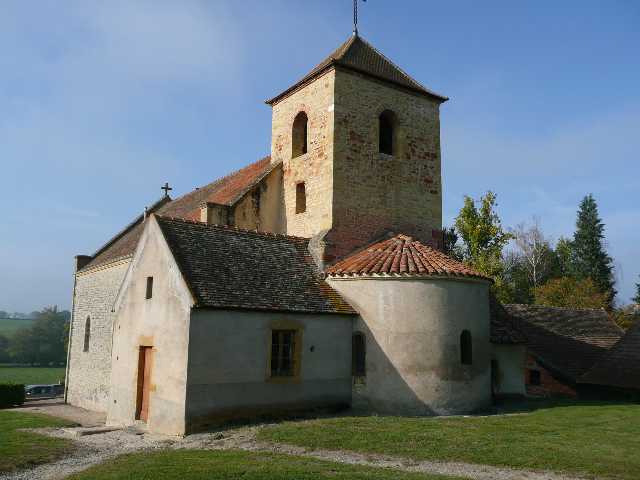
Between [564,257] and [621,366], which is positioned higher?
[564,257]

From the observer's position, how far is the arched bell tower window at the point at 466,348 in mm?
16062

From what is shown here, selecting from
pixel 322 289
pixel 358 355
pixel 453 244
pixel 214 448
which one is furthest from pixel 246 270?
pixel 453 244

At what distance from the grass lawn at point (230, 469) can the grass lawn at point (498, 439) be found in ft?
5.01

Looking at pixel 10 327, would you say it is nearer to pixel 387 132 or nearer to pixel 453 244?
pixel 453 244

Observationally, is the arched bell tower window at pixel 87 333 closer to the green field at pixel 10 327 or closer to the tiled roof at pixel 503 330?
the tiled roof at pixel 503 330

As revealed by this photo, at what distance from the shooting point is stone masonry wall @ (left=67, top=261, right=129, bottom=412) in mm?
22828

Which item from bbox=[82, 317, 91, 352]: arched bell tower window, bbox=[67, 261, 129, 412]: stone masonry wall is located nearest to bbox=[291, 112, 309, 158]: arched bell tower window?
bbox=[67, 261, 129, 412]: stone masonry wall

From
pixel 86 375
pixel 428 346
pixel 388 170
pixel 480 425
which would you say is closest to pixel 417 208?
pixel 388 170

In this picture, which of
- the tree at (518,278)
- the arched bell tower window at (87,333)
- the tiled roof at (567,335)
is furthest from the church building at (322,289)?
the tree at (518,278)

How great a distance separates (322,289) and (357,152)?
18.0 feet

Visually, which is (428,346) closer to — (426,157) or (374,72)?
(426,157)

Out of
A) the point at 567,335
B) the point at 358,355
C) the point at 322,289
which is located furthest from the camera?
the point at 567,335

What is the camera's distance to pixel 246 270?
15.5 m

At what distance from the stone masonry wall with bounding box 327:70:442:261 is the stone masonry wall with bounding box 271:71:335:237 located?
324 millimetres
